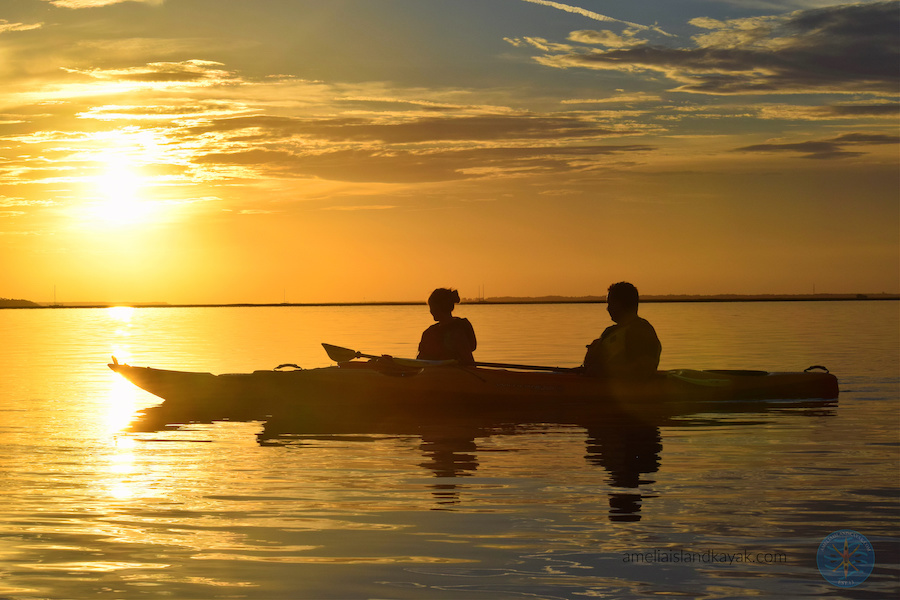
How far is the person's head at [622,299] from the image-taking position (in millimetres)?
13078

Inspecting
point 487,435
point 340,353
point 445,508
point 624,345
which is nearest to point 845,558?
point 445,508

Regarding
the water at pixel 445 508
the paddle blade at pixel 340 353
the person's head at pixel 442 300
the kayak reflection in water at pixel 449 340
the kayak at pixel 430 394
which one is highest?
the person's head at pixel 442 300

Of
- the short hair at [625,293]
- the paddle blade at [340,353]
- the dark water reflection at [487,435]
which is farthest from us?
the paddle blade at [340,353]

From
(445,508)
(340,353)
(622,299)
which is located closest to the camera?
(445,508)

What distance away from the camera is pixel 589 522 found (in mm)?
7176

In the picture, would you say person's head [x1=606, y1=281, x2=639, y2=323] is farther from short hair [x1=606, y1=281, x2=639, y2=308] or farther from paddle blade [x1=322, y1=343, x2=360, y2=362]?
paddle blade [x1=322, y1=343, x2=360, y2=362]

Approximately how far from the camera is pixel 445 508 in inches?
304

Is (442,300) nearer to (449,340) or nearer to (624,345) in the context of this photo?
(449,340)

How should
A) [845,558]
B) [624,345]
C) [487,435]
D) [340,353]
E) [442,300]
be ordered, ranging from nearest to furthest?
[845,558] < [487,435] < [442,300] < [624,345] < [340,353]

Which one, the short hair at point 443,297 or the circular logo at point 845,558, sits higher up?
the short hair at point 443,297

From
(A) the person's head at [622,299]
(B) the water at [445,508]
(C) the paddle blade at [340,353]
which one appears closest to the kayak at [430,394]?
(C) the paddle blade at [340,353]

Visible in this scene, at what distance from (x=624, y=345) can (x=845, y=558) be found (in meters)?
7.96

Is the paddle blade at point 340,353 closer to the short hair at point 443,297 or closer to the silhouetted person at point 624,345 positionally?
the short hair at point 443,297

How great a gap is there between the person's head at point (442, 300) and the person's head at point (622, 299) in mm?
2279
